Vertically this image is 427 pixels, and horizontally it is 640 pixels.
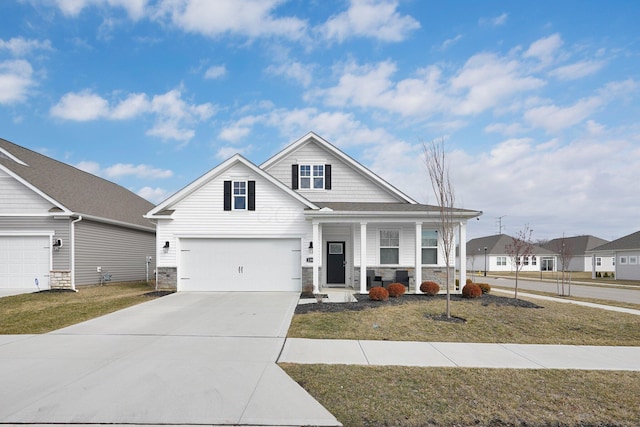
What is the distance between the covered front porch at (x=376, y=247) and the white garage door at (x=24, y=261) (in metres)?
11.2

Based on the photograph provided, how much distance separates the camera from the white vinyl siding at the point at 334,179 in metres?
19.2

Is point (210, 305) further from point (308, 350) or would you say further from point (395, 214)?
point (395, 214)

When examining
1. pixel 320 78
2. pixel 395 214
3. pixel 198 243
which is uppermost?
pixel 320 78

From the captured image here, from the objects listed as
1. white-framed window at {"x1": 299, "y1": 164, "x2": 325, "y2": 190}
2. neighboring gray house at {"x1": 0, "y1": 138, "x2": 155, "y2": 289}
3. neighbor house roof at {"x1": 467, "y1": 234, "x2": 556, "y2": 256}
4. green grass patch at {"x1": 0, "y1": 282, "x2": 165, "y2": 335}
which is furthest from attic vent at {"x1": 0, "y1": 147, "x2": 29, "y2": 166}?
neighbor house roof at {"x1": 467, "y1": 234, "x2": 556, "y2": 256}

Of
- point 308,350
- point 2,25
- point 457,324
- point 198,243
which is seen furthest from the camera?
point 198,243

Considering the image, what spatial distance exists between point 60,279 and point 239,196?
8.30m

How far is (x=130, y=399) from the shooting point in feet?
15.9

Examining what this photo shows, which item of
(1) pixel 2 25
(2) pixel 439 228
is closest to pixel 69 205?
(1) pixel 2 25

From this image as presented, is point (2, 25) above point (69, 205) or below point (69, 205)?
above

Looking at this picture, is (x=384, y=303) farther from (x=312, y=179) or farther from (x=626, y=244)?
(x=626, y=244)

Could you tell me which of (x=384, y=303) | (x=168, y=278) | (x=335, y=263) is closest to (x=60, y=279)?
(x=168, y=278)

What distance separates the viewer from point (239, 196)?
16.4 metres

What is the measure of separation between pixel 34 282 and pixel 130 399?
14.8 meters

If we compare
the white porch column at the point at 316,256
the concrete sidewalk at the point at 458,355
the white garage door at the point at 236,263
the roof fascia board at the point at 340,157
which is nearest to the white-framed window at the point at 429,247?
the roof fascia board at the point at 340,157
